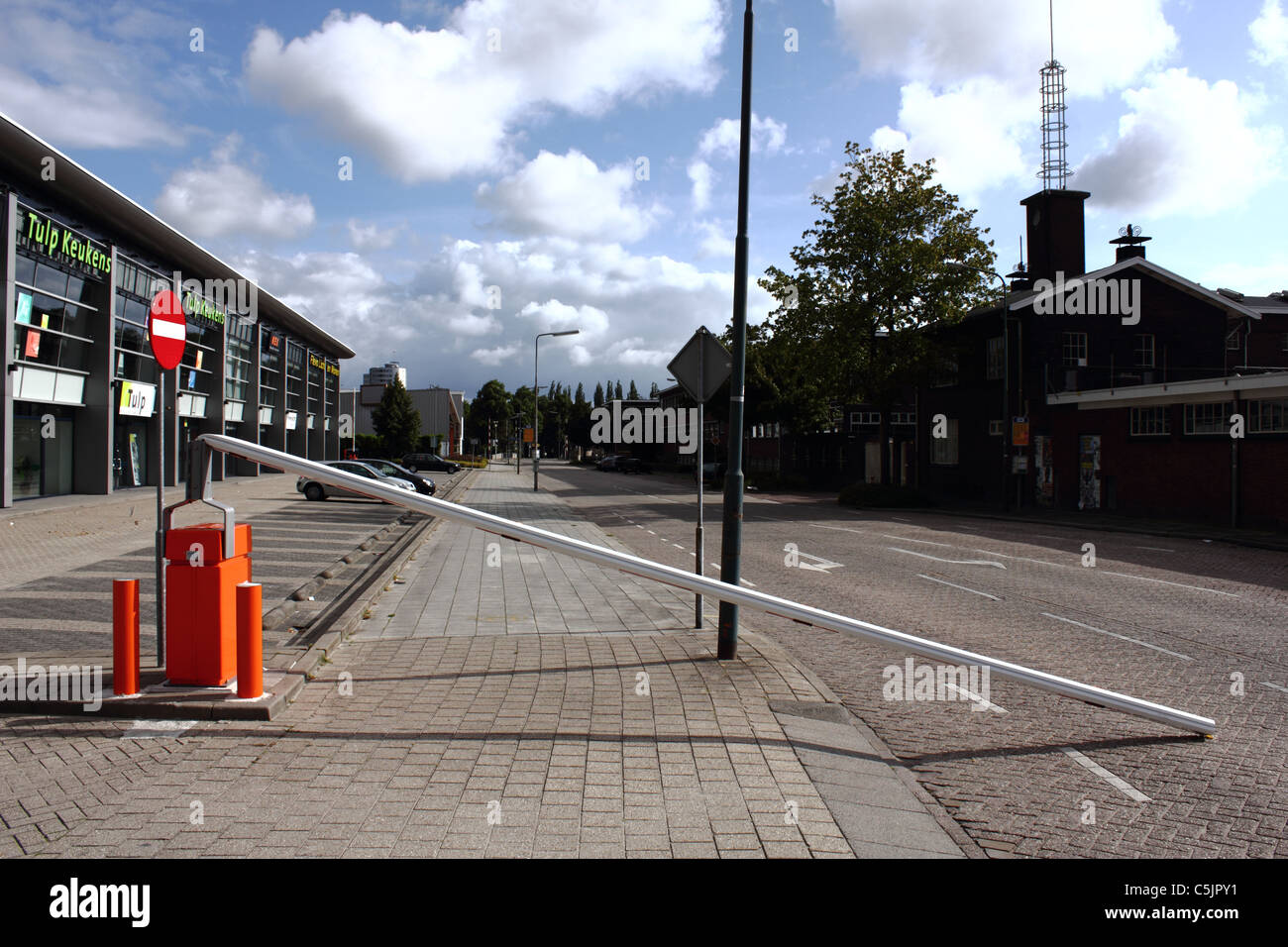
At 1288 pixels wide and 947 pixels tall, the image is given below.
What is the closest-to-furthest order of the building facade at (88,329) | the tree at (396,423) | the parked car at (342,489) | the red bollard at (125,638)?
1. the red bollard at (125,638)
2. the building facade at (88,329)
3. the parked car at (342,489)
4. the tree at (396,423)

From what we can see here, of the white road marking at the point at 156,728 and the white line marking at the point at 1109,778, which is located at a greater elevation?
the white road marking at the point at 156,728

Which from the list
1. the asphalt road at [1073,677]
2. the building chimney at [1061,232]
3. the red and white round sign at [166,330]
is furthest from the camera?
the building chimney at [1061,232]

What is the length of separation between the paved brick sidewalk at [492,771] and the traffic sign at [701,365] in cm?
256

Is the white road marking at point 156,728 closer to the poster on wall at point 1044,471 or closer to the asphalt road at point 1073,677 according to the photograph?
the asphalt road at point 1073,677

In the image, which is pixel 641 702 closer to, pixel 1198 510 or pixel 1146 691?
pixel 1146 691

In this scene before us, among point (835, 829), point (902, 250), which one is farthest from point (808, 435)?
point (835, 829)

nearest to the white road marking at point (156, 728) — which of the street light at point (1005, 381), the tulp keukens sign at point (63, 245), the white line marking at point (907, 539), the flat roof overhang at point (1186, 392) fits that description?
the white line marking at point (907, 539)

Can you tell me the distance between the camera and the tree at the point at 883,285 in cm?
3095

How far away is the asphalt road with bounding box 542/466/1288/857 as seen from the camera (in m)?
4.10

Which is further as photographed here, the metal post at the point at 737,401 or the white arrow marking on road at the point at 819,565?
the white arrow marking on road at the point at 819,565

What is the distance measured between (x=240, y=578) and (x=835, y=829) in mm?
4003

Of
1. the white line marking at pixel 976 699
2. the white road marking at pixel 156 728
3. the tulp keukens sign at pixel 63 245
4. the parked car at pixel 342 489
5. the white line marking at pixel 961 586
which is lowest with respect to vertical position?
the white line marking at pixel 976 699

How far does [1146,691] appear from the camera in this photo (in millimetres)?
6355
